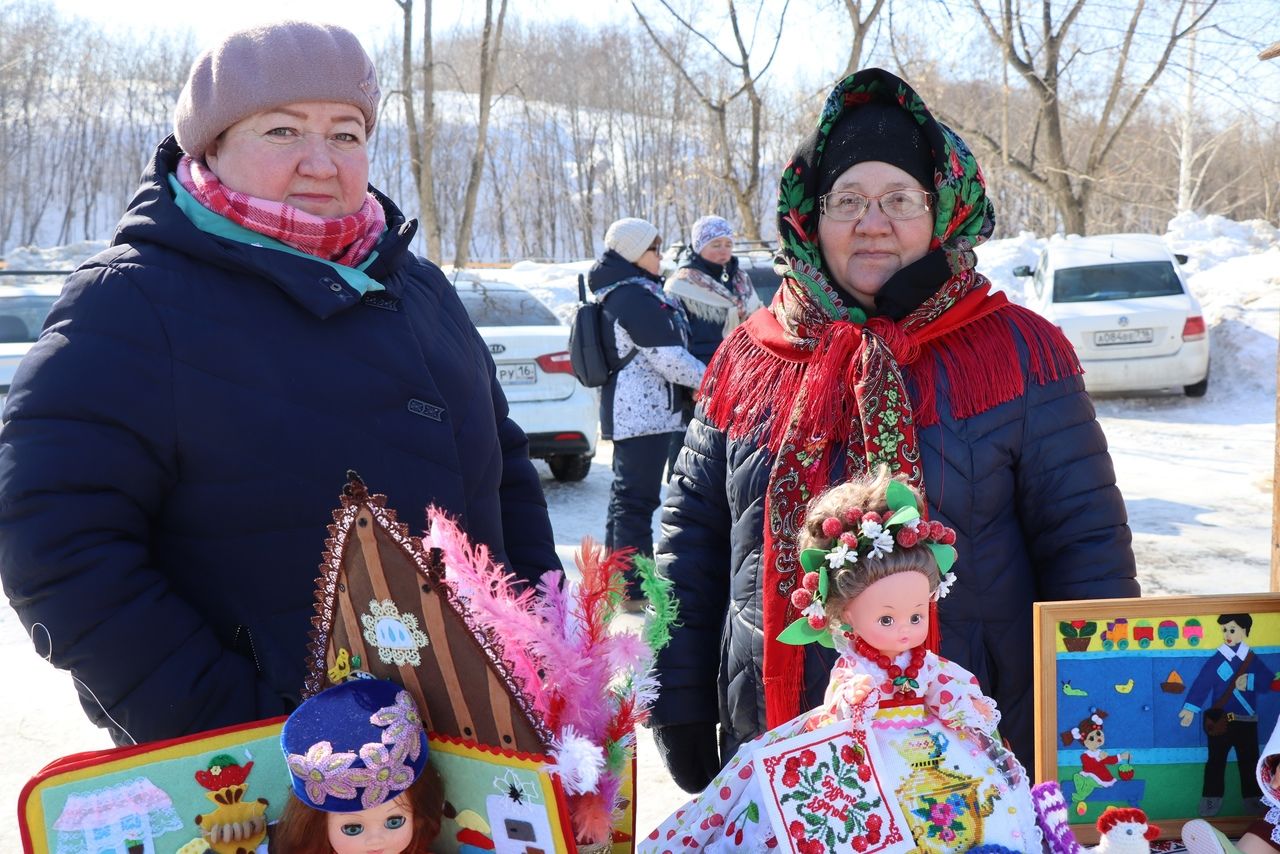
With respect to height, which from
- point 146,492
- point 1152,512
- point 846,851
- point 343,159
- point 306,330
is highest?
point 343,159

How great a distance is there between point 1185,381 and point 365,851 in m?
13.2

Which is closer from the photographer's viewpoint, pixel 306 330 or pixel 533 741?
pixel 533 741

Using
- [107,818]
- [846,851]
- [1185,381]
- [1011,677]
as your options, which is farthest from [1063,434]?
[1185,381]

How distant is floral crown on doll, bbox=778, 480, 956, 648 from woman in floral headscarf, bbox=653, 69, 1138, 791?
1.14 ft

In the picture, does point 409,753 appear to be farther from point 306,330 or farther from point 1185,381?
point 1185,381

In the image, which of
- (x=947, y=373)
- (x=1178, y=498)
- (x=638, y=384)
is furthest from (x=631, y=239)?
(x=1178, y=498)

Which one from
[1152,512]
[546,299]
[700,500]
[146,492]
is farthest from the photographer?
[546,299]

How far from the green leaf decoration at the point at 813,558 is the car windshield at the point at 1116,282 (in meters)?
13.0

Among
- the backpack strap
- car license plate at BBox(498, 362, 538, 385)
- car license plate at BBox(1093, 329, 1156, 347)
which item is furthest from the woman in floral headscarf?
car license plate at BBox(1093, 329, 1156, 347)

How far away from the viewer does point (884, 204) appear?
2.17 meters

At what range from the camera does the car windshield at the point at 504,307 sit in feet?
30.9

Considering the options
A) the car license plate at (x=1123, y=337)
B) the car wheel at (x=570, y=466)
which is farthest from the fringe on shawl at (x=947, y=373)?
the car license plate at (x=1123, y=337)

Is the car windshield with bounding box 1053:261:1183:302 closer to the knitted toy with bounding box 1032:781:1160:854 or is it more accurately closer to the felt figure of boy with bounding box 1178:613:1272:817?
the felt figure of boy with bounding box 1178:613:1272:817

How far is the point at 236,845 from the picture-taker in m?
1.51
